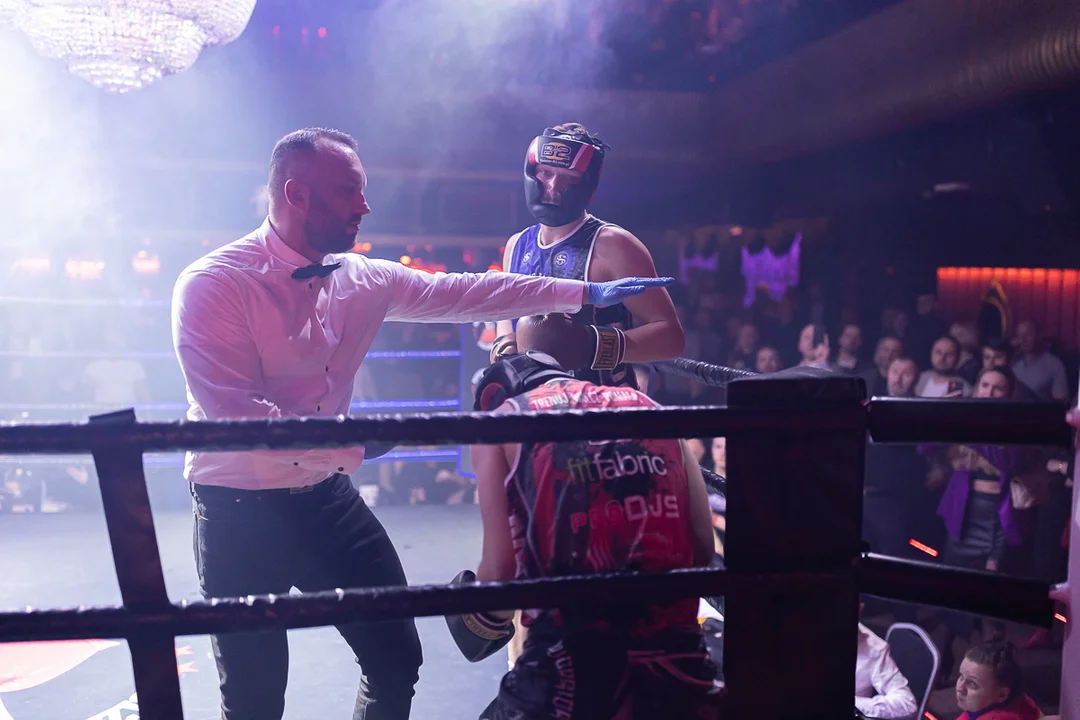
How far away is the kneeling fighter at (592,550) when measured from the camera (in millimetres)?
1091

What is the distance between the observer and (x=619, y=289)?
2.02 m

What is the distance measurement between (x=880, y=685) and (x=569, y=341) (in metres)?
1.81

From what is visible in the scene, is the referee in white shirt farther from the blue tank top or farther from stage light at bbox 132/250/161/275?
stage light at bbox 132/250/161/275

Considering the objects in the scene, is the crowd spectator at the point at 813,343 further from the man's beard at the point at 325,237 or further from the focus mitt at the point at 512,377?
the focus mitt at the point at 512,377

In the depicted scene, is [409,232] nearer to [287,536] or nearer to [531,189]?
[531,189]

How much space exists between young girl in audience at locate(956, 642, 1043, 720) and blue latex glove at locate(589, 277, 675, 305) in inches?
64.6

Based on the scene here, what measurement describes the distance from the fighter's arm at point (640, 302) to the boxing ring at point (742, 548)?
1.24 m

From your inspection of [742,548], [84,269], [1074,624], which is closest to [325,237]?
[742,548]

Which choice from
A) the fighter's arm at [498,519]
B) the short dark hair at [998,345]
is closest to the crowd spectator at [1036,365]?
the short dark hair at [998,345]

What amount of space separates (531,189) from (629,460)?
1.42 metres

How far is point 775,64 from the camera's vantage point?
670cm

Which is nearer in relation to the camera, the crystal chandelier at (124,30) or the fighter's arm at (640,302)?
the fighter's arm at (640,302)

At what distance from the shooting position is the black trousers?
157 cm

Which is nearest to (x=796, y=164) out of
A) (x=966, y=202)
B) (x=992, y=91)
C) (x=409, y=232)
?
(x=966, y=202)
